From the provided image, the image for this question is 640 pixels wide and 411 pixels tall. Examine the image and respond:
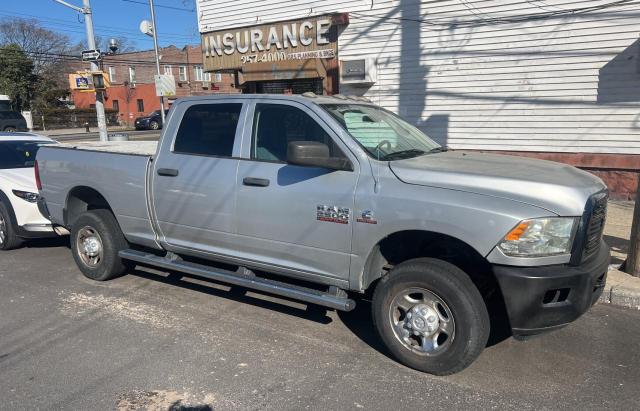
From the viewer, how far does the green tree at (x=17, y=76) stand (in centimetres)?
4856

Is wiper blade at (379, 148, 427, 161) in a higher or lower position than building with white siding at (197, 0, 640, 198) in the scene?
lower

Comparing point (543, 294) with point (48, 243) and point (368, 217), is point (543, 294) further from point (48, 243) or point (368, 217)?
point (48, 243)

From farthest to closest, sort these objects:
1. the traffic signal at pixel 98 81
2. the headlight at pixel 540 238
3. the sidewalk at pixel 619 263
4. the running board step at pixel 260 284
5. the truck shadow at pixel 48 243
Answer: the traffic signal at pixel 98 81 → the truck shadow at pixel 48 243 → the sidewalk at pixel 619 263 → the running board step at pixel 260 284 → the headlight at pixel 540 238

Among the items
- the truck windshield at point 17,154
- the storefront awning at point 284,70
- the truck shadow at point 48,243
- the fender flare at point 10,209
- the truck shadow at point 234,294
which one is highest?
the storefront awning at point 284,70

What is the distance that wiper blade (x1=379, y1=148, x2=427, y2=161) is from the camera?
13.2ft

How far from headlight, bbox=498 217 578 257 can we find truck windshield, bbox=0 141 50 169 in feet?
23.3

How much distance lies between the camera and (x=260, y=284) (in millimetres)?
4383

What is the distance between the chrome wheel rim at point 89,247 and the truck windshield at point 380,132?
3059 mm

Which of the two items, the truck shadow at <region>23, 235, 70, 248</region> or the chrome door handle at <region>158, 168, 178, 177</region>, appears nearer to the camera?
the chrome door handle at <region>158, 168, 178, 177</region>

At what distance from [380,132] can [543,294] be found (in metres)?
1.91

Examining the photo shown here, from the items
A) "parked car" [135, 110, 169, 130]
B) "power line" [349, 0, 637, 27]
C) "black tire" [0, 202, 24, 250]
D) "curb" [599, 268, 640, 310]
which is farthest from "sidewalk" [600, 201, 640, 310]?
"parked car" [135, 110, 169, 130]

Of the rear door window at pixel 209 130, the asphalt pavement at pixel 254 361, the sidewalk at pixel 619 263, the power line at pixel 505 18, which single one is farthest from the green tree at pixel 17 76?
the sidewalk at pixel 619 263

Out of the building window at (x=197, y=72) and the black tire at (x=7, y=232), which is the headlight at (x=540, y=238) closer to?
the black tire at (x=7, y=232)

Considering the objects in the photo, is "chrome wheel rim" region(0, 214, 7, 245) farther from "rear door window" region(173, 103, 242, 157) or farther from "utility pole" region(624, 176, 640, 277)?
"utility pole" region(624, 176, 640, 277)
